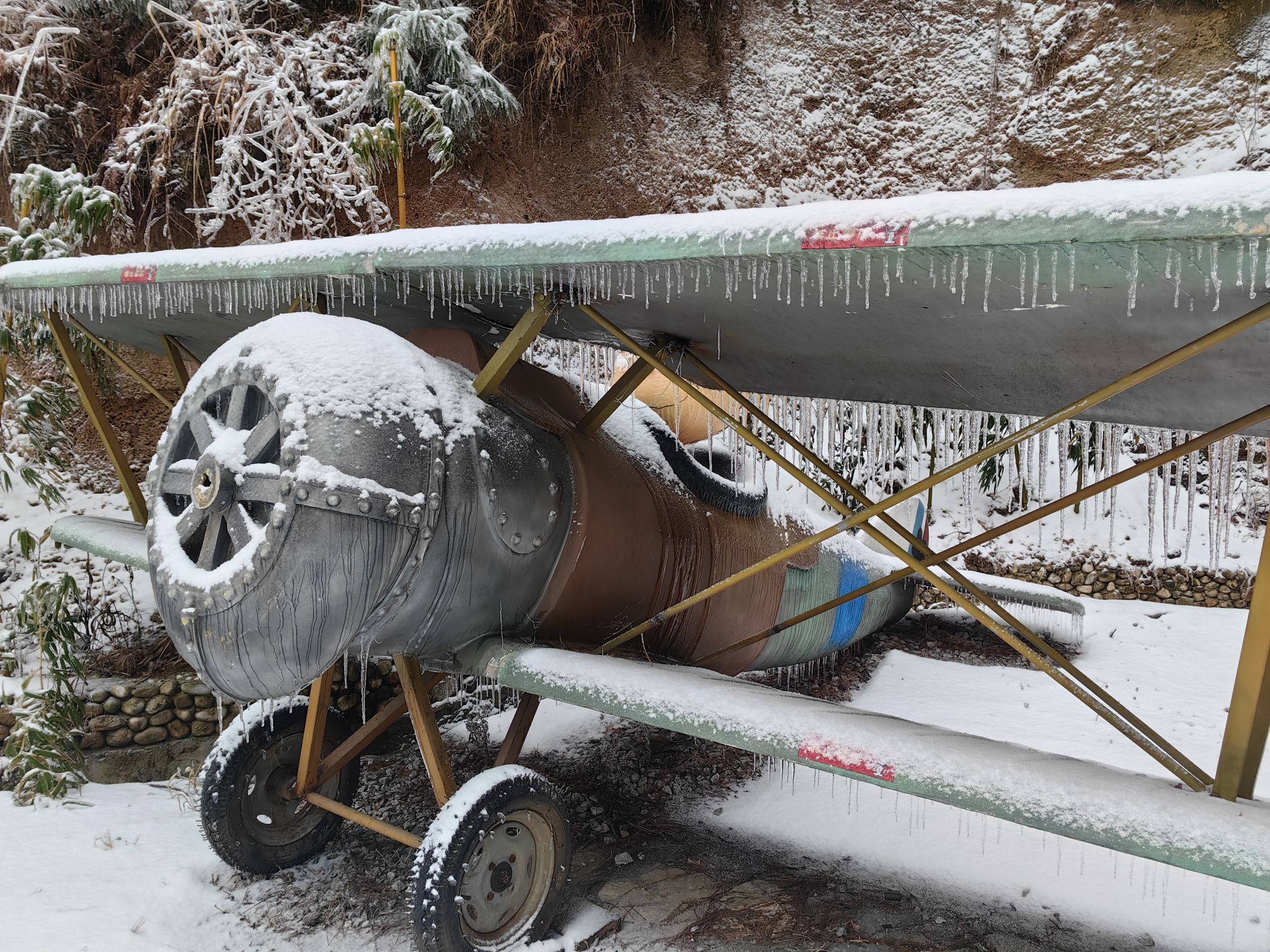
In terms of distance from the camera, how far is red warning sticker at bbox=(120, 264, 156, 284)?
2.98 m

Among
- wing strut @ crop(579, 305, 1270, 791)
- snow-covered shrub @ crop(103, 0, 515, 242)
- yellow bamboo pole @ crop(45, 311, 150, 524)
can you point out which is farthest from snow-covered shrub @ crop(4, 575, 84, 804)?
snow-covered shrub @ crop(103, 0, 515, 242)

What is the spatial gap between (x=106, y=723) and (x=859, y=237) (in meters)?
5.25

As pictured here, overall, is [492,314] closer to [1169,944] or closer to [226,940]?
[226,940]

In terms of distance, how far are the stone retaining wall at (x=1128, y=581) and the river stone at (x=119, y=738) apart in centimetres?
653

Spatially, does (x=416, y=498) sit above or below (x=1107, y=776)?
above

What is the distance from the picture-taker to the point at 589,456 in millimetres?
3014

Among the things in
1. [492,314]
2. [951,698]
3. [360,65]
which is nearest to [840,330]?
[492,314]

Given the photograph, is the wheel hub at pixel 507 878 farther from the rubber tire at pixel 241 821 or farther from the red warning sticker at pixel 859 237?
the red warning sticker at pixel 859 237

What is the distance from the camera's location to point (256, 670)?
2.25 m

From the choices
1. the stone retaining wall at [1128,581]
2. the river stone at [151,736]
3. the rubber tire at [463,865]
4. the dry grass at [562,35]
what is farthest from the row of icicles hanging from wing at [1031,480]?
the dry grass at [562,35]

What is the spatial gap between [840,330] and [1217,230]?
4.17 ft

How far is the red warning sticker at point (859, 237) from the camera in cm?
162

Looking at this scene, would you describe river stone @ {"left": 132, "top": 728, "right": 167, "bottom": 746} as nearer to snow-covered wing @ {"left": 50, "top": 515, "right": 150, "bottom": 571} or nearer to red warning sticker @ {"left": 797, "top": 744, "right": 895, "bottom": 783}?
snow-covered wing @ {"left": 50, "top": 515, "right": 150, "bottom": 571}

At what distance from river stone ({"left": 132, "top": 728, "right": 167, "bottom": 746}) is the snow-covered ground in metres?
0.75
